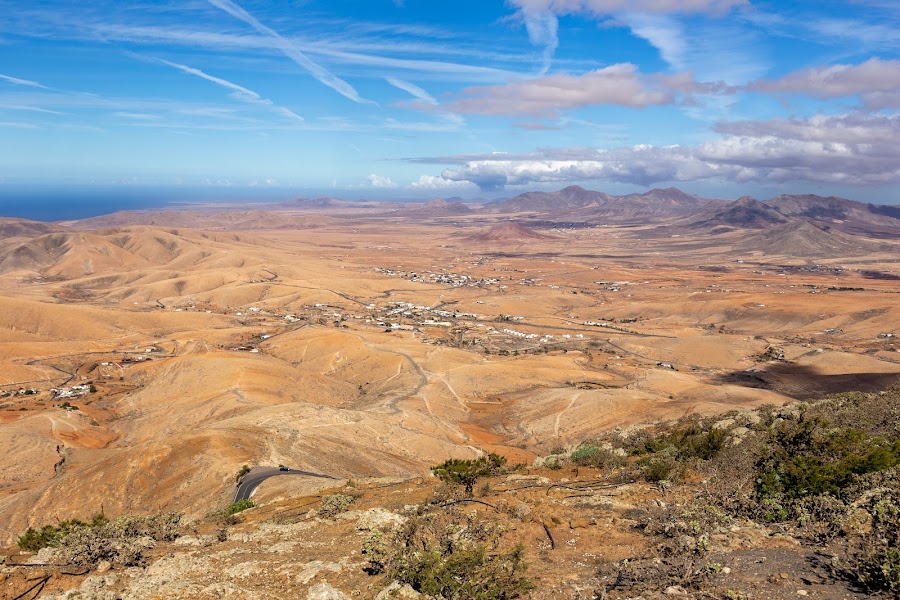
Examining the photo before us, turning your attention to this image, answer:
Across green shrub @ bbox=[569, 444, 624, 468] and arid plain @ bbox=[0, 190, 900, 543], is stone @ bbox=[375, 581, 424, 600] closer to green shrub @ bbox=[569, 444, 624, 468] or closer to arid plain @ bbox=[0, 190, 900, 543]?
green shrub @ bbox=[569, 444, 624, 468]

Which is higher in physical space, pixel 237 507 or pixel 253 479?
pixel 237 507

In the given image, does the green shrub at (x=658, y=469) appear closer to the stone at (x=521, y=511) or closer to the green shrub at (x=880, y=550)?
the stone at (x=521, y=511)

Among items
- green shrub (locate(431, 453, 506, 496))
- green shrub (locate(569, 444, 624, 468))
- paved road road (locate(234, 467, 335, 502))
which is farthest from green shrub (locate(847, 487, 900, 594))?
paved road road (locate(234, 467, 335, 502))

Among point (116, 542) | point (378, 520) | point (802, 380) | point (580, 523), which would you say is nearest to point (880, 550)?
point (580, 523)

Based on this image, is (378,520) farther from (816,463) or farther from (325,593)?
(816,463)

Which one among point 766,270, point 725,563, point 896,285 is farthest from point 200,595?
point 766,270

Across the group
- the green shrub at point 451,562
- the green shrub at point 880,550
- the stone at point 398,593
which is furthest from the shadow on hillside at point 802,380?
the stone at point 398,593
